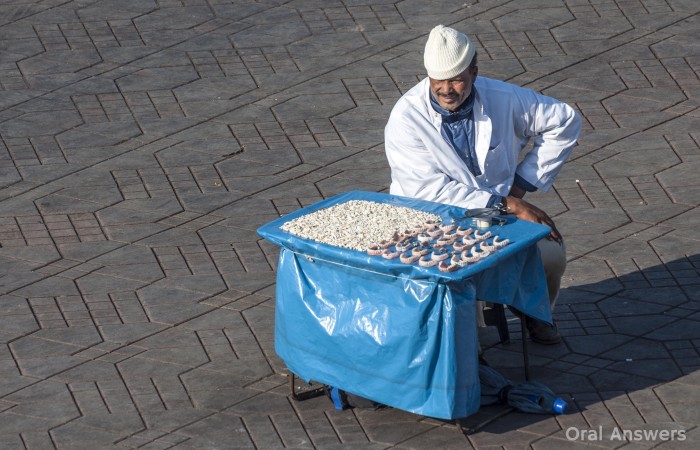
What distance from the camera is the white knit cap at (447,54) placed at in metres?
5.84

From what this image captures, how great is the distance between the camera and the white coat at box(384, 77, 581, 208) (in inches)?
239

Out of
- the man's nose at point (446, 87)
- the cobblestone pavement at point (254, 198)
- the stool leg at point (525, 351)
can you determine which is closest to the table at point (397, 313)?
the stool leg at point (525, 351)

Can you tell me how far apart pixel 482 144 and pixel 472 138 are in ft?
0.19

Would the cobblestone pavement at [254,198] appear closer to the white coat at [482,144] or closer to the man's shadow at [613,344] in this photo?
the man's shadow at [613,344]

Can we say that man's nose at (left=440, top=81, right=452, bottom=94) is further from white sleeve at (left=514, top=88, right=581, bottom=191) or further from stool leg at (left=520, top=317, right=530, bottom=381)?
stool leg at (left=520, top=317, right=530, bottom=381)

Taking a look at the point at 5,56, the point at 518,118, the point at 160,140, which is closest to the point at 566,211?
the point at 518,118

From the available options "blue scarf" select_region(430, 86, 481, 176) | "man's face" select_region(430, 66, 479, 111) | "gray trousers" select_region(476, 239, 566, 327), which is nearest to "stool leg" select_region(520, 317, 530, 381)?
"gray trousers" select_region(476, 239, 566, 327)

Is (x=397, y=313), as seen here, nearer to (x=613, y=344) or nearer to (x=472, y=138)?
(x=472, y=138)

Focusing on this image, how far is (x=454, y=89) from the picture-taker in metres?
5.96

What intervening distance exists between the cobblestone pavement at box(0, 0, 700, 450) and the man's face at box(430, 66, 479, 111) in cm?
126

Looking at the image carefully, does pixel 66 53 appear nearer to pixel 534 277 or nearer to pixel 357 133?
pixel 357 133

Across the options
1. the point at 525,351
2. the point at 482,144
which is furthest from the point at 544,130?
the point at 525,351

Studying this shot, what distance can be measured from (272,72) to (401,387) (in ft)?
15.0

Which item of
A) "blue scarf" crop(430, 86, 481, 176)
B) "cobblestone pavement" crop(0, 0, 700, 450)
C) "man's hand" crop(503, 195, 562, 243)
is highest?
"blue scarf" crop(430, 86, 481, 176)
